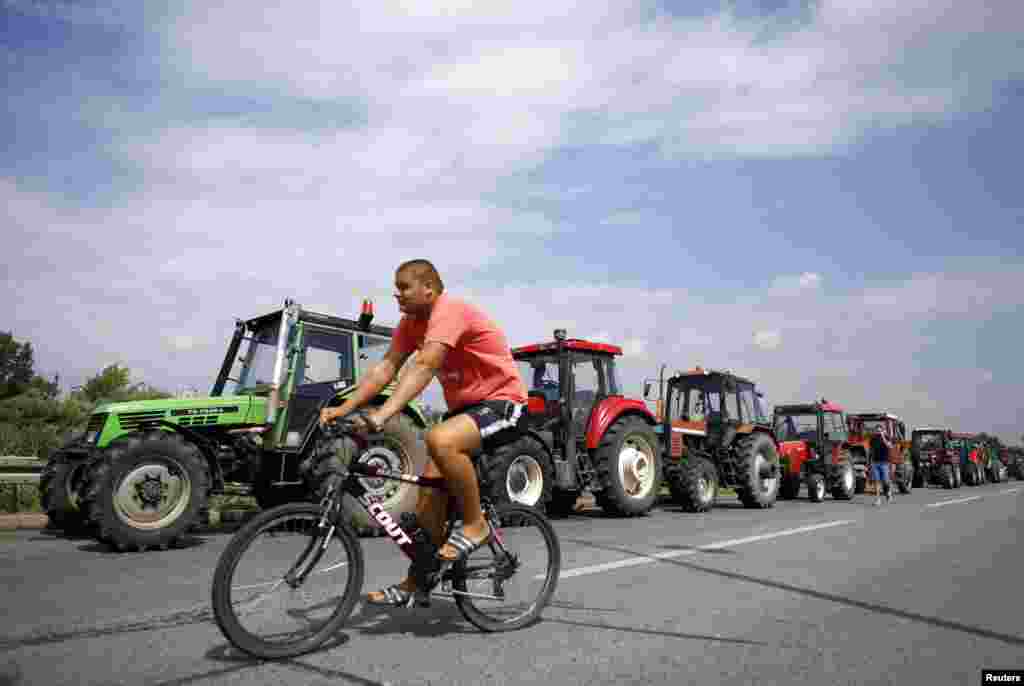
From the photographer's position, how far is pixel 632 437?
10.4 meters

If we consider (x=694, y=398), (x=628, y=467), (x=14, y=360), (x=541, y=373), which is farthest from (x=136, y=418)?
(x=14, y=360)

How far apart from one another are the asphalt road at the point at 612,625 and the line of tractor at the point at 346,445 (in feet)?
2.04

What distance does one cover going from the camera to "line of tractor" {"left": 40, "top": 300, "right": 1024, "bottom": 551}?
6.25m

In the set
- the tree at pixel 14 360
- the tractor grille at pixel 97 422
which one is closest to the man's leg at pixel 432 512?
the tractor grille at pixel 97 422

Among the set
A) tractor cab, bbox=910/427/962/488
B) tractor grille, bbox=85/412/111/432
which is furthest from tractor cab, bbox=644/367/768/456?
Answer: tractor cab, bbox=910/427/962/488

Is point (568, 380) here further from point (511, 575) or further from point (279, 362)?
point (511, 575)

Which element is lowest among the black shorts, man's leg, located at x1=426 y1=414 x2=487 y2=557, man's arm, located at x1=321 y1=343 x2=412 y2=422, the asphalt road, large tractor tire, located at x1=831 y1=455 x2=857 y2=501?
large tractor tire, located at x1=831 y1=455 x2=857 y2=501

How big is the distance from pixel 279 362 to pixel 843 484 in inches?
519

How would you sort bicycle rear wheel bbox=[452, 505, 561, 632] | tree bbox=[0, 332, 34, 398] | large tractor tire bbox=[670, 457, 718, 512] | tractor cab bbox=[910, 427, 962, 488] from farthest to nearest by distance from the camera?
tree bbox=[0, 332, 34, 398], tractor cab bbox=[910, 427, 962, 488], large tractor tire bbox=[670, 457, 718, 512], bicycle rear wheel bbox=[452, 505, 561, 632]

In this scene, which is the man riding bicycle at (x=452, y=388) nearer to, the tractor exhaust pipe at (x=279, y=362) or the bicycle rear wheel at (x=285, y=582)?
the bicycle rear wheel at (x=285, y=582)

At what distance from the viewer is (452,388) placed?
11.8ft

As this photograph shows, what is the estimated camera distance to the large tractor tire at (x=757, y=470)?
40.1 ft

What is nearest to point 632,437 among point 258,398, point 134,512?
point 258,398

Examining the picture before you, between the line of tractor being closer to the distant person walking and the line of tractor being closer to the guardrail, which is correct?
the guardrail
